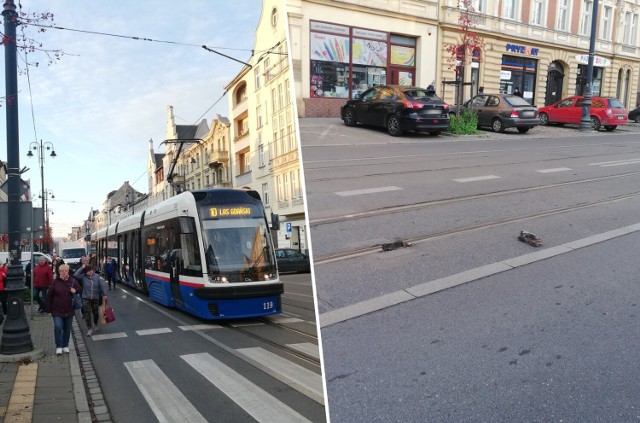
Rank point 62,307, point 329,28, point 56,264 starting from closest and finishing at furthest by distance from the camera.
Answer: point 329,28 → point 62,307 → point 56,264

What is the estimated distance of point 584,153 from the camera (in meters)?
2.62

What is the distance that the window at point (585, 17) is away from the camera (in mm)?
2154

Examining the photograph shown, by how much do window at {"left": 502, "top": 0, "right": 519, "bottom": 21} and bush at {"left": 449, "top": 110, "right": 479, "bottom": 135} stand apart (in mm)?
349

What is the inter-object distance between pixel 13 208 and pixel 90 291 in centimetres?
186

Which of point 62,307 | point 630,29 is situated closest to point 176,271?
point 62,307

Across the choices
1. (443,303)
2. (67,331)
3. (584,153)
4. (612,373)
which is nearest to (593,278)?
(612,373)

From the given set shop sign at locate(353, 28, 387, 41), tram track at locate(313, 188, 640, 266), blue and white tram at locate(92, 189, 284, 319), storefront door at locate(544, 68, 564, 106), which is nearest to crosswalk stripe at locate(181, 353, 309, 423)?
blue and white tram at locate(92, 189, 284, 319)

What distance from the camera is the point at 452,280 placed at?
4.99ft

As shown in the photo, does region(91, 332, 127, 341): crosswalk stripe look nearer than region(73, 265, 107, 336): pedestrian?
Yes

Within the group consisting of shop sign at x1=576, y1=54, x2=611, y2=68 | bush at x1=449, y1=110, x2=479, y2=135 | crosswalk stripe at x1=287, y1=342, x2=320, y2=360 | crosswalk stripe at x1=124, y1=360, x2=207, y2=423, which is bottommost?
crosswalk stripe at x1=124, y1=360, x2=207, y2=423

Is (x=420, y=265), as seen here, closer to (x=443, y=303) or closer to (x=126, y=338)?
(x=443, y=303)

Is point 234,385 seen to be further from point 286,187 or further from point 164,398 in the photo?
point 286,187

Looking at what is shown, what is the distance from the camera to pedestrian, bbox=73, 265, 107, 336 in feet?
31.9

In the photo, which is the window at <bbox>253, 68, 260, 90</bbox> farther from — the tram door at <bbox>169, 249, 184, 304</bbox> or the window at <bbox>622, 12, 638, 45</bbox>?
the tram door at <bbox>169, 249, 184, 304</bbox>
